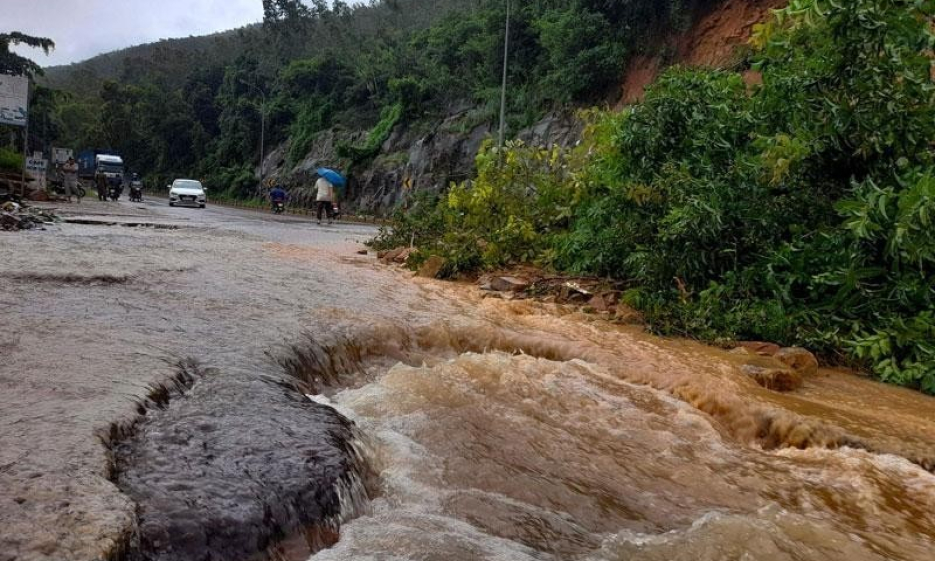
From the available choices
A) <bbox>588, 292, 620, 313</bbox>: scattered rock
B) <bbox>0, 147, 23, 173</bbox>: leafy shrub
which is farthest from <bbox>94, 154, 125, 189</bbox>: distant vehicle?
<bbox>588, 292, 620, 313</bbox>: scattered rock

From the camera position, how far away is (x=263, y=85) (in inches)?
2482

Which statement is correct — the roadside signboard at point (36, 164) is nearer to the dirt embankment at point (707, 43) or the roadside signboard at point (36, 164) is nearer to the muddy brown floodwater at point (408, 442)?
the dirt embankment at point (707, 43)

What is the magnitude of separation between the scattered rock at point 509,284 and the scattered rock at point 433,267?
4.08 ft

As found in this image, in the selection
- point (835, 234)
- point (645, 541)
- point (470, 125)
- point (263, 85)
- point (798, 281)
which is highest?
point (263, 85)

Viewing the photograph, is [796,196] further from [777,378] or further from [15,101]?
[15,101]

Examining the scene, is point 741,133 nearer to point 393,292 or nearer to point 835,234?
point 835,234

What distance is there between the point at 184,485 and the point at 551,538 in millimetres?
1281

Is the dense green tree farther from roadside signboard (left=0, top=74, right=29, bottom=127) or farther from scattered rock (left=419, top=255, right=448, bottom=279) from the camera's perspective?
scattered rock (left=419, top=255, right=448, bottom=279)

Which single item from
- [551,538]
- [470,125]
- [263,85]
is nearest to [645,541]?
[551,538]

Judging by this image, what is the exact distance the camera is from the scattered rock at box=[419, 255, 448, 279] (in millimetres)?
9406

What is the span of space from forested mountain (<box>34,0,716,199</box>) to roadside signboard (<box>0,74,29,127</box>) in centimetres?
1929

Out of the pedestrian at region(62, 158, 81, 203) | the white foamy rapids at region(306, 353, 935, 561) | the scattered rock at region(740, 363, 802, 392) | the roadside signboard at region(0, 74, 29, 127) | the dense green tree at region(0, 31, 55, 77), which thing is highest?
the dense green tree at region(0, 31, 55, 77)

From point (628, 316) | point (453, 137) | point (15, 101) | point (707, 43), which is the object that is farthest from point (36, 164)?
point (707, 43)

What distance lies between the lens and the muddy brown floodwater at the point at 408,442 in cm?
217
